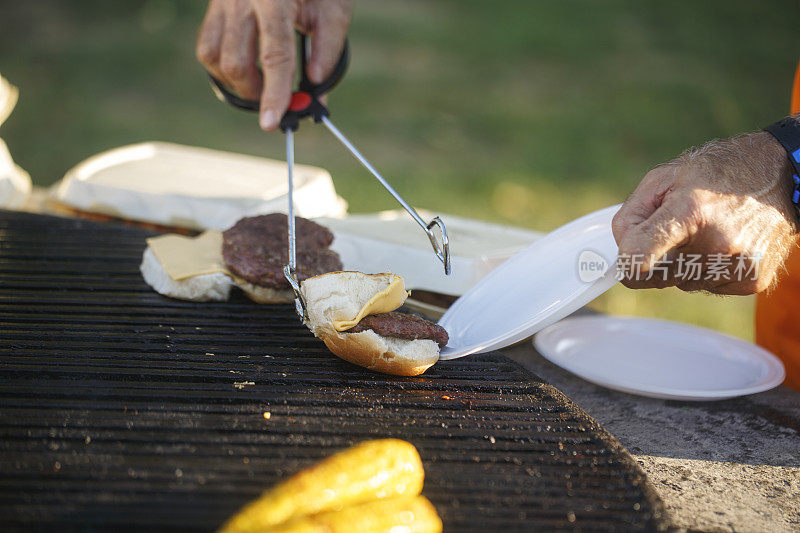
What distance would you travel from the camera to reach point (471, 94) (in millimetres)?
10750

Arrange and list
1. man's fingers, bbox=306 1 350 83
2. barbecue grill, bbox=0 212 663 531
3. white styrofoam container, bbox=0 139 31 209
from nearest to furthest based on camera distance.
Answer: barbecue grill, bbox=0 212 663 531 → man's fingers, bbox=306 1 350 83 → white styrofoam container, bbox=0 139 31 209

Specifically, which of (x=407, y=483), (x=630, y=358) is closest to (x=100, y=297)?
(x=407, y=483)

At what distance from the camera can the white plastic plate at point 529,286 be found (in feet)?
6.24

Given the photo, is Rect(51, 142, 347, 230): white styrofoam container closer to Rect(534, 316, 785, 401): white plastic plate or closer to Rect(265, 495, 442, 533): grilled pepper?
Rect(534, 316, 785, 401): white plastic plate

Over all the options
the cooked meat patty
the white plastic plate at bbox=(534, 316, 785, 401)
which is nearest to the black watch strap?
the white plastic plate at bbox=(534, 316, 785, 401)

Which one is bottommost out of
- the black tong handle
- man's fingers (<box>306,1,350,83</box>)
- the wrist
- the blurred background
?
the blurred background

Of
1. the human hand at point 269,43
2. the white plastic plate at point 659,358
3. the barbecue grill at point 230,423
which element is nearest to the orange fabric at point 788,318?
the white plastic plate at point 659,358

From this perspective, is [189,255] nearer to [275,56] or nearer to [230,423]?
[275,56]

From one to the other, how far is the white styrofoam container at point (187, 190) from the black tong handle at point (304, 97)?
0.63 m

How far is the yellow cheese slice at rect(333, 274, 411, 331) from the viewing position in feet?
6.02

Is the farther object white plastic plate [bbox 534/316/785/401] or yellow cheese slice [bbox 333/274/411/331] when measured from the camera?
white plastic plate [bbox 534/316/785/401]

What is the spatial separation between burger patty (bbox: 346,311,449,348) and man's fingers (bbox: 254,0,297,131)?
0.98m

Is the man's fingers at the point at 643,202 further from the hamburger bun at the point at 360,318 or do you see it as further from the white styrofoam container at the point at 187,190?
the white styrofoam container at the point at 187,190

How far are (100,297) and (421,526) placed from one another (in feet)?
4.90
